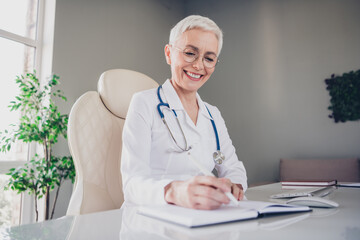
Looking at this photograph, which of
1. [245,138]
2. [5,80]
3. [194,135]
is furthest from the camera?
[245,138]

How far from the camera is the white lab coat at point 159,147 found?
984 mm

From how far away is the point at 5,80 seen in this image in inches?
107

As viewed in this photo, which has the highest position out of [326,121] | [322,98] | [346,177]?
[322,98]

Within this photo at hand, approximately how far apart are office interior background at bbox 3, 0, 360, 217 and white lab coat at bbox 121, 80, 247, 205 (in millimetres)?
2075

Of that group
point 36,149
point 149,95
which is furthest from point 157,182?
point 36,149

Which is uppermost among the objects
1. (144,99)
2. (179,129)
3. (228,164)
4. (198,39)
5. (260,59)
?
(260,59)

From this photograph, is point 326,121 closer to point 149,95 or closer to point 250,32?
point 250,32

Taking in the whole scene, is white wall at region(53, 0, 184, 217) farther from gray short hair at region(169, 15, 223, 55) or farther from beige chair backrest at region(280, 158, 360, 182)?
beige chair backrest at region(280, 158, 360, 182)

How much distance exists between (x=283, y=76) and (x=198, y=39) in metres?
3.16

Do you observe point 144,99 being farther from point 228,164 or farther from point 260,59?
point 260,59

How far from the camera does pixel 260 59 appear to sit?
4262 mm

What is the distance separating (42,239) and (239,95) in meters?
4.09

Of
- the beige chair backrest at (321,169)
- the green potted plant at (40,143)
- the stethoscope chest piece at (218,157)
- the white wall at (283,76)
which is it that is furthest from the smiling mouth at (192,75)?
the white wall at (283,76)

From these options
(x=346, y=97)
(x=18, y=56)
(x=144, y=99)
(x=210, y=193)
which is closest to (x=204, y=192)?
(x=210, y=193)
